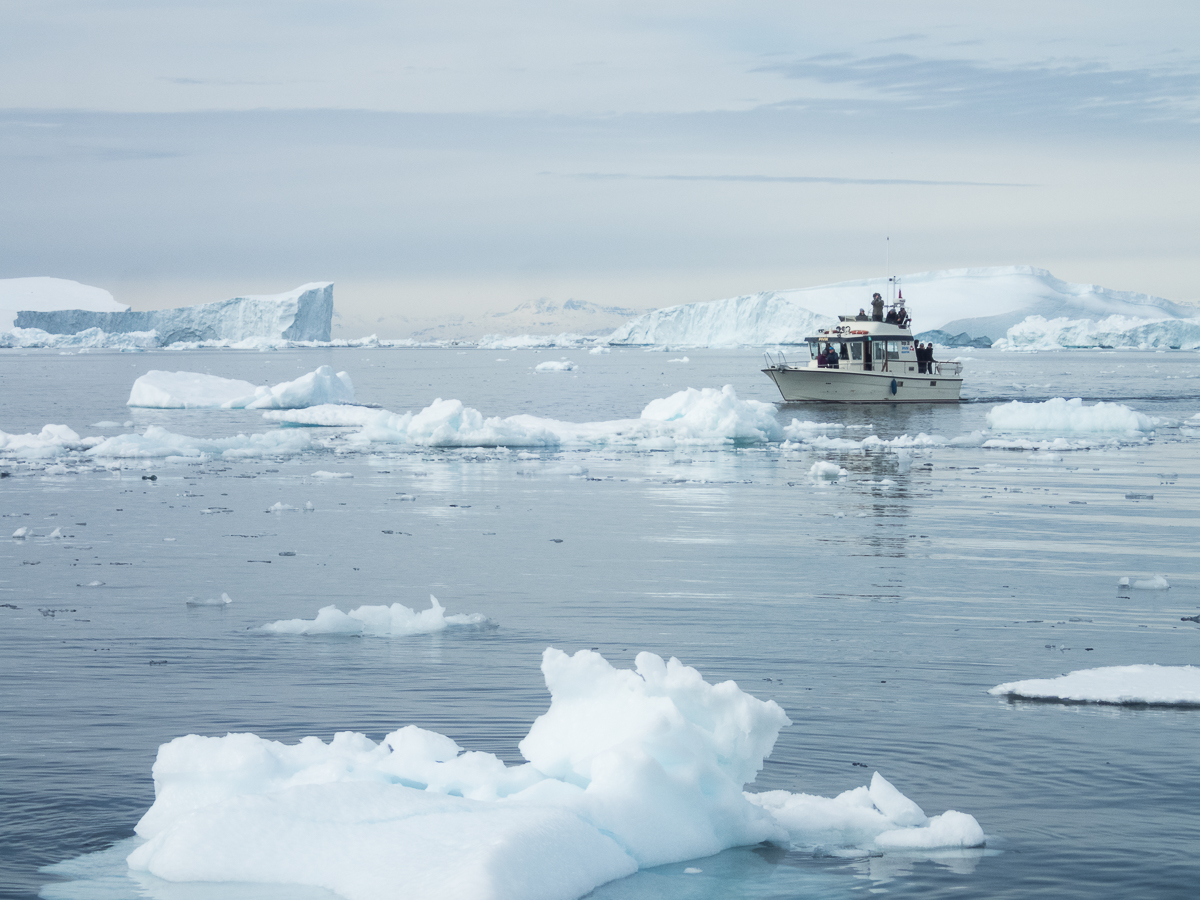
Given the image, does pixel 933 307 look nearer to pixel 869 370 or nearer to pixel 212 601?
pixel 869 370

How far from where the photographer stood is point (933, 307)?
15000 cm

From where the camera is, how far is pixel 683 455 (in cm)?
2944

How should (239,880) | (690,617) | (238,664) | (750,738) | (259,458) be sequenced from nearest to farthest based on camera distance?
(239,880)
(750,738)
(238,664)
(690,617)
(259,458)

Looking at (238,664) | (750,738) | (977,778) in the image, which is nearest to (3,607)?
(238,664)

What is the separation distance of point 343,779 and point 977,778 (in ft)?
10.7

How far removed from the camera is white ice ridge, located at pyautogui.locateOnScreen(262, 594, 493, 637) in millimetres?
10391

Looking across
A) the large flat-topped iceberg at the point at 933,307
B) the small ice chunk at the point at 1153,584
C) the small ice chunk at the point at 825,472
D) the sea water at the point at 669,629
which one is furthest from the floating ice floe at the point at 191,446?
the large flat-topped iceberg at the point at 933,307

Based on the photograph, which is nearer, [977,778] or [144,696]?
[977,778]

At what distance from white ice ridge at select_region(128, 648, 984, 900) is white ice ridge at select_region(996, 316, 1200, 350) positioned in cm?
13717

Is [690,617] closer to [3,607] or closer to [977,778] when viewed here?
[977,778]

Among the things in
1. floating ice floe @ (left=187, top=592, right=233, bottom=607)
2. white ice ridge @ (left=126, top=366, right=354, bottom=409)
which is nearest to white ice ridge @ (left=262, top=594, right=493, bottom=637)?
floating ice floe @ (left=187, top=592, right=233, bottom=607)

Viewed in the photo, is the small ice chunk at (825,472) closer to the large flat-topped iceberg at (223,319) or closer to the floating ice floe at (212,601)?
the floating ice floe at (212,601)

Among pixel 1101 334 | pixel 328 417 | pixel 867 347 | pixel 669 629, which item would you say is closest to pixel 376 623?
pixel 669 629

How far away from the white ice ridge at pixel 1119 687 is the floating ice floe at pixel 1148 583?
12.1 feet
